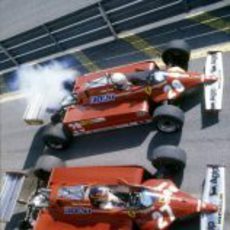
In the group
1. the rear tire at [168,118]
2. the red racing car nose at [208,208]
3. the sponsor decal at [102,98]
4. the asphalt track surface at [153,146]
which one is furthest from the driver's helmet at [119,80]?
the red racing car nose at [208,208]

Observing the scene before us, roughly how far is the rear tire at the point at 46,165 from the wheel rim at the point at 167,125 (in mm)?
2643

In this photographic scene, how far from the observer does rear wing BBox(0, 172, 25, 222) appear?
12914mm

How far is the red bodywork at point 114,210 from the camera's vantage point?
10.7 m

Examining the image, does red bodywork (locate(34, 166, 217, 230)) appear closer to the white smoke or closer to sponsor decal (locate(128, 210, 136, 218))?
sponsor decal (locate(128, 210, 136, 218))

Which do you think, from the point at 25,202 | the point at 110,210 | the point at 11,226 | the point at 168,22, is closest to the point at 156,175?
the point at 110,210

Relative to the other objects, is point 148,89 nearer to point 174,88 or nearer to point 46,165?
point 174,88

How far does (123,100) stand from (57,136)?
2.00m

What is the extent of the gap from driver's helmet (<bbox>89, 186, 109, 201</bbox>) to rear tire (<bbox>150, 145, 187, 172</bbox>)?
135 centimetres

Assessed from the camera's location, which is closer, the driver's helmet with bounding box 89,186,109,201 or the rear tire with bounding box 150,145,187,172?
the driver's helmet with bounding box 89,186,109,201

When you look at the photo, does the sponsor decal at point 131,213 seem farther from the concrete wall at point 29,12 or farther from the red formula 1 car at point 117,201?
the concrete wall at point 29,12

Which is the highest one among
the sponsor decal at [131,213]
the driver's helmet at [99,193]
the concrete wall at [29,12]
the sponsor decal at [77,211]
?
the concrete wall at [29,12]

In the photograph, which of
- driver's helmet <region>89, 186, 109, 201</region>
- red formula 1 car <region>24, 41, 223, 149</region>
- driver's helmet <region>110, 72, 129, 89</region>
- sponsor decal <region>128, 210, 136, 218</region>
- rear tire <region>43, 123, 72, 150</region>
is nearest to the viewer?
sponsor decal <region>128, 210, 136, 218</region>

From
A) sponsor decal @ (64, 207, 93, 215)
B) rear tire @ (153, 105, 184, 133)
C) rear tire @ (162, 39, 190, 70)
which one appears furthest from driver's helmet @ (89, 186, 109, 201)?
rear tire @ (162, 39, 190, 70)

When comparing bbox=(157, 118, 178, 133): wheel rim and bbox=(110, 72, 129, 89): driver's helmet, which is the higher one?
bbox=(110, 72, 129, 89): driver's helmet
